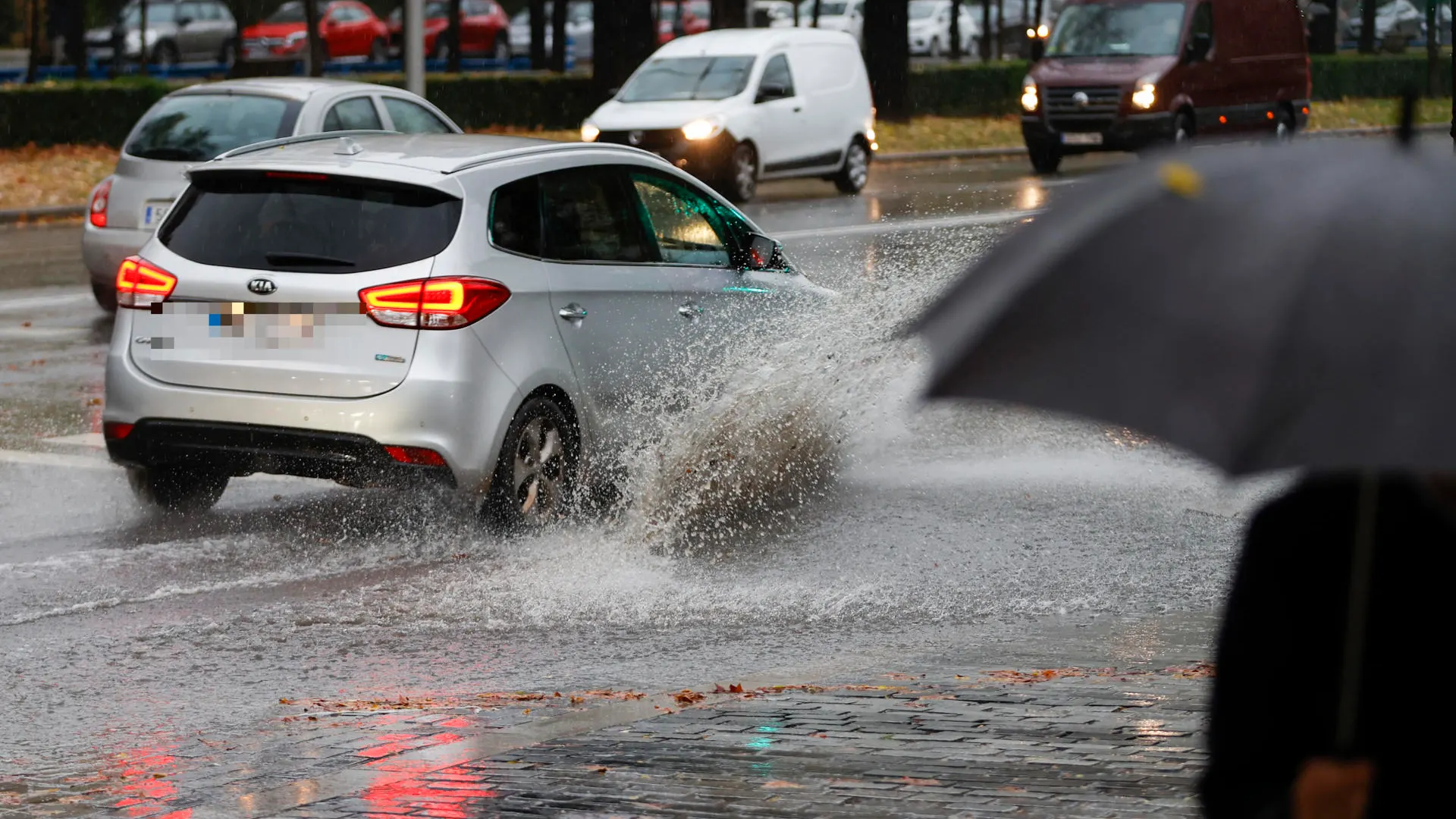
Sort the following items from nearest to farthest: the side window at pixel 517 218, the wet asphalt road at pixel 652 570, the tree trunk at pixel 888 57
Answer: the wet asphalt road at pixel 652 570 < the side window at pixel 517 218 < the tree trunk at pixel 888 57

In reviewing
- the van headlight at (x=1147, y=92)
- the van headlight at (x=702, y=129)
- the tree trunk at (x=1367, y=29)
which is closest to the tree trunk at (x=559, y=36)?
the tree trunk at (x=1367, y=29)

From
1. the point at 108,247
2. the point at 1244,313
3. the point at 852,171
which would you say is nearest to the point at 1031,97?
the point at 852,171

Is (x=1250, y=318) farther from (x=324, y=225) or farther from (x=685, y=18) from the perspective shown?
(x=685, y=18)

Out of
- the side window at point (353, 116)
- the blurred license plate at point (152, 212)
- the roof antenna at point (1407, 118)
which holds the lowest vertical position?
the blurred license plate at point (152, 212)

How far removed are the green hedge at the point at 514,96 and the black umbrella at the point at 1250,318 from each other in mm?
18678

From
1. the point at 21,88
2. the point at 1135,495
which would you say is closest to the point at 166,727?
the point at 1135,495

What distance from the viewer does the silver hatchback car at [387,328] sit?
8.16 meters

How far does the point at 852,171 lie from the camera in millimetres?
26250

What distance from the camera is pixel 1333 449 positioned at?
88.5 inches

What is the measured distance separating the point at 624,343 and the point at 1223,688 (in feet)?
21.5

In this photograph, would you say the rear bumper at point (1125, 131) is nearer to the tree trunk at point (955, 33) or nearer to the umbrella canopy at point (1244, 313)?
the tree trunk at point (955, 33)

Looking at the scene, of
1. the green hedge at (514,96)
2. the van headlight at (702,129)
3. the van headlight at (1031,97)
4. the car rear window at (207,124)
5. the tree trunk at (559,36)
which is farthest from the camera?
the tree trunk at (559,36)

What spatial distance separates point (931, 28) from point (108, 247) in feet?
168

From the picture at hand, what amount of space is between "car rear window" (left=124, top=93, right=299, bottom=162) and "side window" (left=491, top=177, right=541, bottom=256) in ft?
22.1
